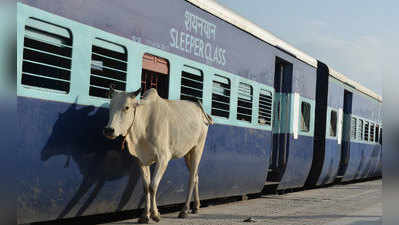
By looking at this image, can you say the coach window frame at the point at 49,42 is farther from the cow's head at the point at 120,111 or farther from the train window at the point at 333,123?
the train window at the point at 333,123

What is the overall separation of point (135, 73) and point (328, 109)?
1059cm

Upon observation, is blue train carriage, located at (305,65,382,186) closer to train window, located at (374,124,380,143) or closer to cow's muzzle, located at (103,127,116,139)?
train window, located at (374,124,380,143)

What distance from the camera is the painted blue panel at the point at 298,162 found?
13.6 meters

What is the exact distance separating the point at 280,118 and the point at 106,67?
25.6 feet

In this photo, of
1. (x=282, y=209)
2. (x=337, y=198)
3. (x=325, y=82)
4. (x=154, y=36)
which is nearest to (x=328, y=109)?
(x=325, y=82)

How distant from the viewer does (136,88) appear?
743cm

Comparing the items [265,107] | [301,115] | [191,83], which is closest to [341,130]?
[301,115]

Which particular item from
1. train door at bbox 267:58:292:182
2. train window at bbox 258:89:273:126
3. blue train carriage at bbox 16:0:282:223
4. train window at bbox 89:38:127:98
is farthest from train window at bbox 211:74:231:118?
train door at bbox 267:58:292:182

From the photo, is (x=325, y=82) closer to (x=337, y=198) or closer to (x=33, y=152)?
(x=337, y=198)

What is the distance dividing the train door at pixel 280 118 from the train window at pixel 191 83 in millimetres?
4910

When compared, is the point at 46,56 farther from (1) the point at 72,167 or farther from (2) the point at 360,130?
(2) the point at 360,130

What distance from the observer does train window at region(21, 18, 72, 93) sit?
5520mm

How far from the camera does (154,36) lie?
782 cm

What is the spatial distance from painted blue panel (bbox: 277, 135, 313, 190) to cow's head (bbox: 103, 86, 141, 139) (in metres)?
7.44
